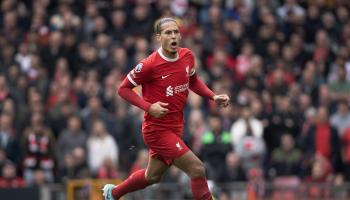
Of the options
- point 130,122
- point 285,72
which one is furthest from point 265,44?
point 130,122

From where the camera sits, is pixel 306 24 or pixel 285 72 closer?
pixel 285 72

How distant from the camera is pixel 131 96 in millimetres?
13453

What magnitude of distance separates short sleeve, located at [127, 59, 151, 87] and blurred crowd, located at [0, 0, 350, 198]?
253 inches

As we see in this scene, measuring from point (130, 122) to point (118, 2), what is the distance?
12.9 feet

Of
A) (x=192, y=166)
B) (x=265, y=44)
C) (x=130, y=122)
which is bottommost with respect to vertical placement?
(x=192, y=166)

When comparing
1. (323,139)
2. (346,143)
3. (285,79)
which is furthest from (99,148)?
(346,143)

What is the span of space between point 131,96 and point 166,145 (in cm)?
71

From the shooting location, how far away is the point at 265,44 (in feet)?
79.7

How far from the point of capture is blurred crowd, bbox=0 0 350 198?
20516 millimetres

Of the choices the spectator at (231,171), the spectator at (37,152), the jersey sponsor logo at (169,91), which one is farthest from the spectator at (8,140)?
the jersey sponsor logo at (169,91)

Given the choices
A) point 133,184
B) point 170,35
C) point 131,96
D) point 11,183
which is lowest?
point 133,184

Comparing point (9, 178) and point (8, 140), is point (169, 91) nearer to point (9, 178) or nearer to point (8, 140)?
point (9, 178)

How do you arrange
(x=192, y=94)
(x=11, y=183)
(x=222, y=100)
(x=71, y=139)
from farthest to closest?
(x=192, y=94) < (x=71, y=139) < (x=11, y=183) < (x=222, y=100)

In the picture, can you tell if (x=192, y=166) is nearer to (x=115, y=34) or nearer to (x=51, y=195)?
(x=51, y=195)
